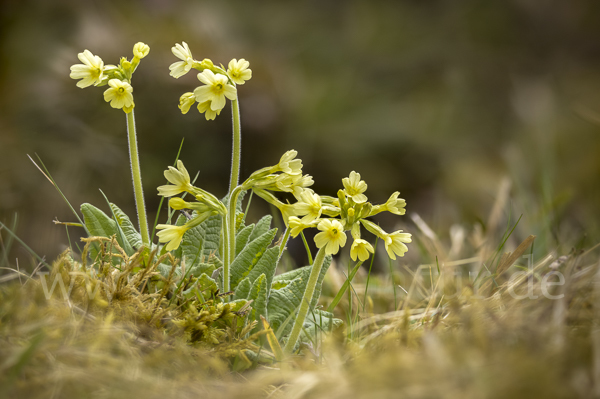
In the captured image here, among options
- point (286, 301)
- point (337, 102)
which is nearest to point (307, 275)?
point (286, 301)

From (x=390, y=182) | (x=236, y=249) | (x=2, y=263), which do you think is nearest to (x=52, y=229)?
(x=2, y=263)

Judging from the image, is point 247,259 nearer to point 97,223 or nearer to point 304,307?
point 304,307

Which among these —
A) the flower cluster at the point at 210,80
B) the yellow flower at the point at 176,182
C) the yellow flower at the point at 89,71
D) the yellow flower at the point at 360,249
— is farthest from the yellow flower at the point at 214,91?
the yellow flower at the point at 360,249

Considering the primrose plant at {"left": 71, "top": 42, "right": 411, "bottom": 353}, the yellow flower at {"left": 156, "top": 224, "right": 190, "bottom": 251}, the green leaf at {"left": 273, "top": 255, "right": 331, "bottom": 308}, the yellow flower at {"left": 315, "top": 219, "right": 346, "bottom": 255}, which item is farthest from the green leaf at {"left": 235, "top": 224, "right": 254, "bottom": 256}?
the yellow flower at {"left": 315, "top": 219, "right": 346, "bottom": 255}

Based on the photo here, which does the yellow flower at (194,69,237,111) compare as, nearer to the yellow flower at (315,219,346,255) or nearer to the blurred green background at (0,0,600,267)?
the yellow flower at (315,219,346,255)

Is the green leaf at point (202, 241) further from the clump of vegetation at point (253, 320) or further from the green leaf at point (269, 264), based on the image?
the green leaf at point (269, 264)
